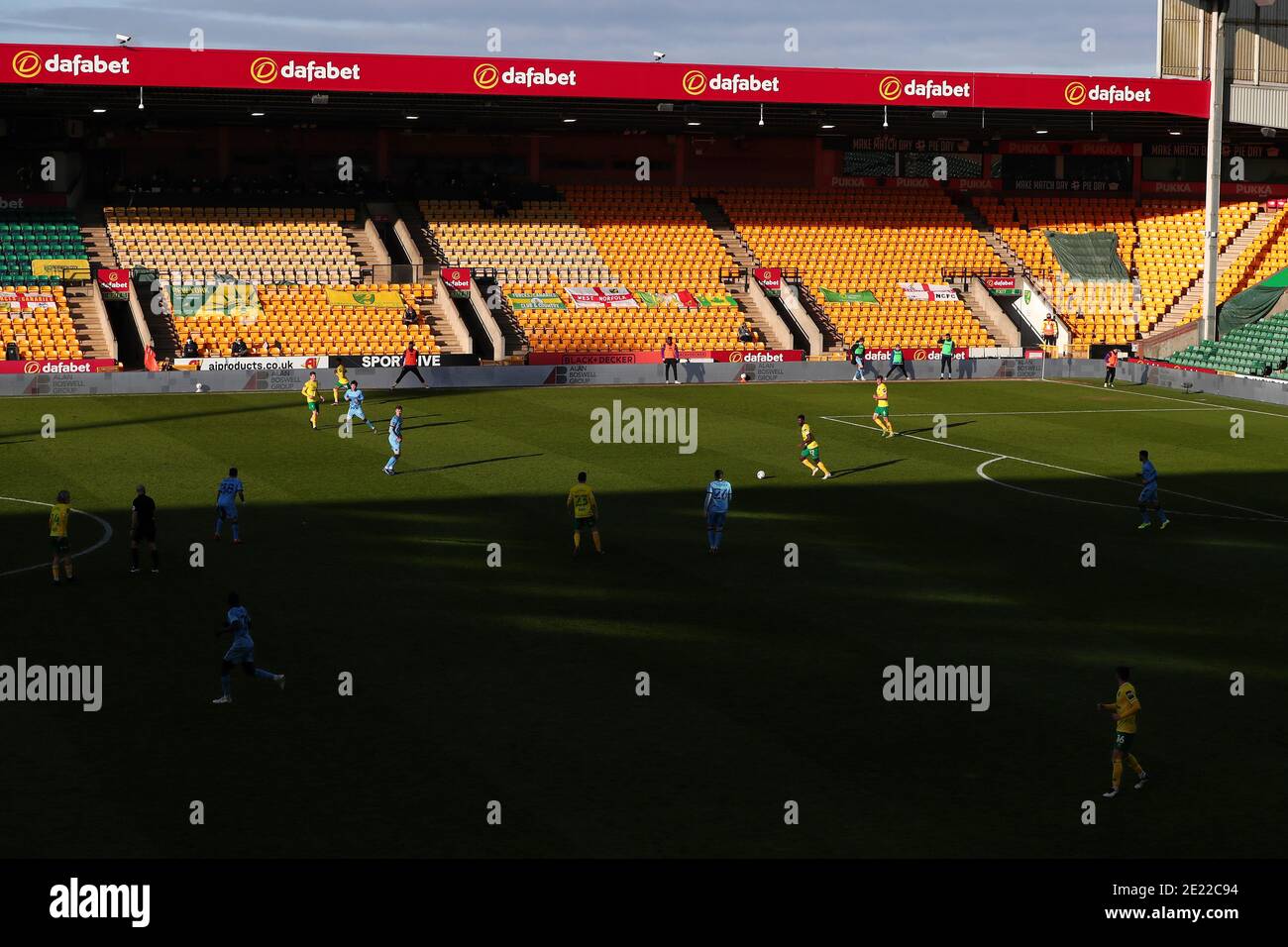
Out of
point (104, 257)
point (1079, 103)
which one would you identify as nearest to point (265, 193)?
point (104, 257)

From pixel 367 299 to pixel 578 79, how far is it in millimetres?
11540

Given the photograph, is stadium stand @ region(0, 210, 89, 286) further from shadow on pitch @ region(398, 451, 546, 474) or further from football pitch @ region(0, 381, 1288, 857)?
shadow on pitch @ region(398, 451, 546, 474)

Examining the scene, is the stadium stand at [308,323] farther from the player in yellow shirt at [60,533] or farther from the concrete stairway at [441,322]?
the player in yellow shirt at [60,533]

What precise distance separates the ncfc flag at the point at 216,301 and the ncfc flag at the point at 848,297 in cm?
2294

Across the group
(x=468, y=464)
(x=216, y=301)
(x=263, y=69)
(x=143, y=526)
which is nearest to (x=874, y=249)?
(x=263, y=69)

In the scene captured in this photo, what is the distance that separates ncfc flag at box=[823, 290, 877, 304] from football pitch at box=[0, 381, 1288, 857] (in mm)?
26490

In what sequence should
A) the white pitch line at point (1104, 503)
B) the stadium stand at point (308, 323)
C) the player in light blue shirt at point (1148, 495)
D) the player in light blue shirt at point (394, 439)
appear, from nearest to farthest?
the player in light blue shirt at point (1148, 495) < the white pitch line at point (1104, 503) < the player in light blue shirt at point (394, 439) < the stadium stand at point (308, 323)

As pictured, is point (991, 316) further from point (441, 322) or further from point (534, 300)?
point (441, 322)

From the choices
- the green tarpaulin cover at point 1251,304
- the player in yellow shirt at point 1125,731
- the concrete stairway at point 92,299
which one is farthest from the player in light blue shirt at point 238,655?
the green tarpaulin cover at point 1251,304

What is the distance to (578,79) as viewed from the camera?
60969 mm

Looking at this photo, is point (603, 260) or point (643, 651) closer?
point (643, 651)

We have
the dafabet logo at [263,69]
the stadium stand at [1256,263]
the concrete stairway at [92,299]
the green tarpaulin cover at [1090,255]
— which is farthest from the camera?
the green tarpaulin cover at [1090,255]

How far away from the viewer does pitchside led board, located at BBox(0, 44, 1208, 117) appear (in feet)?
183

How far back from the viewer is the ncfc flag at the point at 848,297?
66.7 m
